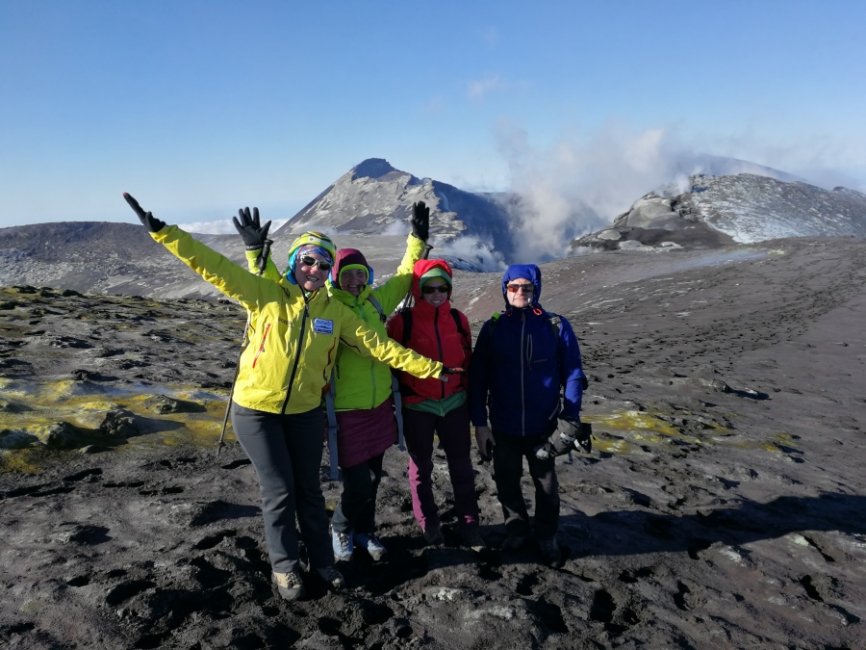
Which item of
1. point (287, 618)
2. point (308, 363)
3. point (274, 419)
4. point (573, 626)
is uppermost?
point (308, 363)

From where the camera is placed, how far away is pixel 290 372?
5191 millimetres

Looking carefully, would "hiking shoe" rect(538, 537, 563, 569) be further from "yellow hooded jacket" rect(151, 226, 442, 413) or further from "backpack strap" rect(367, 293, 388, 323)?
"backpack strap" rect(367, 293, 388, 323)

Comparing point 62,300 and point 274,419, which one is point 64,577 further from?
point 62,300

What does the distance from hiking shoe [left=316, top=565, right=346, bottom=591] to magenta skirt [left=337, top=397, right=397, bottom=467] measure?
3.24 feet

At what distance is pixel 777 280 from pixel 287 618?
40531 mm

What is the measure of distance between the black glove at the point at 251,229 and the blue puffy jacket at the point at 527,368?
102 inches

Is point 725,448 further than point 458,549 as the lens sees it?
Yes

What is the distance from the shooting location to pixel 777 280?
3750 cm

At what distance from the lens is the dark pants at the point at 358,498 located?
19.4 ft

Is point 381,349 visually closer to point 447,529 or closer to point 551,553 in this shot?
point 447,529

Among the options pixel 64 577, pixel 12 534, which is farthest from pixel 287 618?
pixel 12 534

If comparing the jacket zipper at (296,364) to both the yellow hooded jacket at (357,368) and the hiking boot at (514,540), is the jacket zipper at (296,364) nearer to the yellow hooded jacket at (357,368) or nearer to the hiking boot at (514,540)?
the yellow hooded jacket at (357,368)

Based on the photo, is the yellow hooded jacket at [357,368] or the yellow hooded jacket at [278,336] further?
the yellow hooded jacket at [357,368]

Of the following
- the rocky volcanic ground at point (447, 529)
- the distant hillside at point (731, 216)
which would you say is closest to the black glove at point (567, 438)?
the rocky volcanic ground at point (447, 529)
